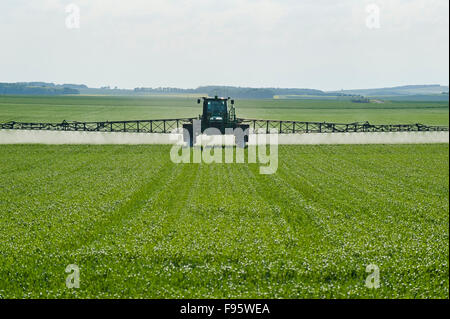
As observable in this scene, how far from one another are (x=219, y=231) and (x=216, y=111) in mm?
22286

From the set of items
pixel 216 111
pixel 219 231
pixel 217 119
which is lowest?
pixel 219 231

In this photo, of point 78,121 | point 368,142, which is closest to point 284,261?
point 368,142

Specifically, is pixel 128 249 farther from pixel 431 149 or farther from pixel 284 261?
pixel 431 149

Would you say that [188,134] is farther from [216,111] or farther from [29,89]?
[29,89]

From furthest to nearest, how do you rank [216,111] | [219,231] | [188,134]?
1. [188,134]
2. [216,111]
3. [219,231]

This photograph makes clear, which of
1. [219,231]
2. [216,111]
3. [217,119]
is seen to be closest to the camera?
[219,231]

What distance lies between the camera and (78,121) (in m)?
37.3

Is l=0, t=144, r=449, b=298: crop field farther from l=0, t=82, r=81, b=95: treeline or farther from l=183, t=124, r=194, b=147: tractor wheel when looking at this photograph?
l=183, t=124, r=194, b=147: tractor wheel

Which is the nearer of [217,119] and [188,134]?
[217,119]

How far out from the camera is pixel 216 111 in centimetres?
3388

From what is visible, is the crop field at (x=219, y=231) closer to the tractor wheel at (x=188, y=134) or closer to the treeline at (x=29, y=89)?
the treeline at (x=29, y=89)

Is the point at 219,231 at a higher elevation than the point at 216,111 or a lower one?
lower

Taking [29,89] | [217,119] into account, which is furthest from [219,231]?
[217,119]

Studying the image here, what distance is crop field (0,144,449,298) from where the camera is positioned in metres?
9.05
